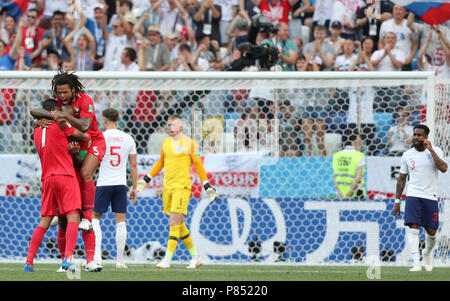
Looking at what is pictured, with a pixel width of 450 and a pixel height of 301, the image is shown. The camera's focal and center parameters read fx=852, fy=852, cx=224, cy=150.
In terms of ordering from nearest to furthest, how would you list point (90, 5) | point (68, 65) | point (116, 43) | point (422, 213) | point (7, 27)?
point (422, 213), point (68, 65), point (116, 43), point (7, 27), point (90, 5)

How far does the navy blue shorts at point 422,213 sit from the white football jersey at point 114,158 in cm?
410

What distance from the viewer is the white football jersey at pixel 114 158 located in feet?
40.0

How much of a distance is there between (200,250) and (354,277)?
4193mm

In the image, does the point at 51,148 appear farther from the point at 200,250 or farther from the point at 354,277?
the point at 200,250

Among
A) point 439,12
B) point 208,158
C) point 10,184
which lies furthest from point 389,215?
point 10,184

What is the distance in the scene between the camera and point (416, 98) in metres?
14.3

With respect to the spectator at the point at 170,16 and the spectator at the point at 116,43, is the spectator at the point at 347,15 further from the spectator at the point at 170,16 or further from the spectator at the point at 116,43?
the spectator at the point at 116,43

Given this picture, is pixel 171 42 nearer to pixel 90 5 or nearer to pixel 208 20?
pixel 208 20

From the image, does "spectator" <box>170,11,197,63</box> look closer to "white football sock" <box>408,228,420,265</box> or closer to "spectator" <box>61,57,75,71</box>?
"spectator" <box>61,57,75,71</box>

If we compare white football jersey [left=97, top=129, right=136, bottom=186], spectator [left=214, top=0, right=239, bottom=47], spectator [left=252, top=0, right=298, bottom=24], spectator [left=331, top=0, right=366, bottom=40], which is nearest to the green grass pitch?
white football jersey [left=97, top=129, right=136, bottom=186]

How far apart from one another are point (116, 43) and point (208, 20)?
6.71ft

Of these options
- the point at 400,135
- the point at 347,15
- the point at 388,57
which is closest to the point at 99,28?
the point at 347,15

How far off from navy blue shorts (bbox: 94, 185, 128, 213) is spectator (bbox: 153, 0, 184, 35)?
7.12 meters

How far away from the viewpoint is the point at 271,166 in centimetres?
1412
